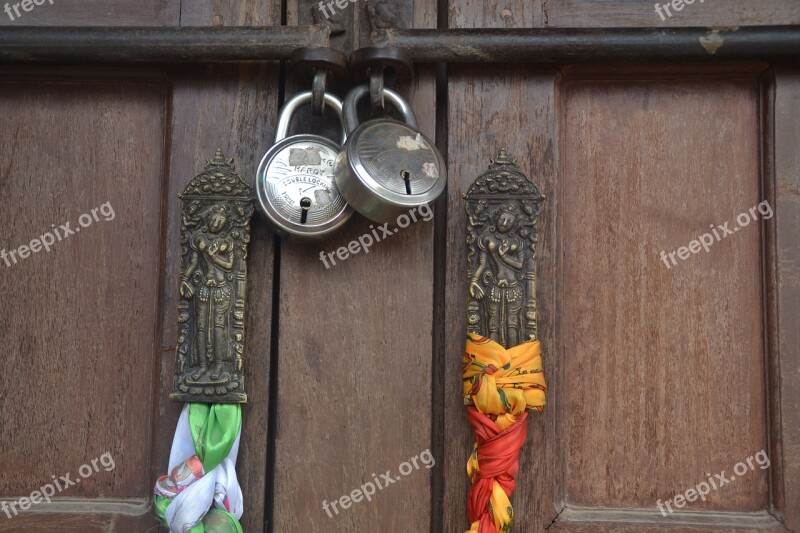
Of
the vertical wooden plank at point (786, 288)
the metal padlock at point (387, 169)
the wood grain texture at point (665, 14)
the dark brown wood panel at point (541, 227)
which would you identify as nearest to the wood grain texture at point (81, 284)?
the metal padlock at point (387, 169)

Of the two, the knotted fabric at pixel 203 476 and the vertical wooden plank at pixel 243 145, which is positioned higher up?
the vertical wooden plank at pixel 243 145

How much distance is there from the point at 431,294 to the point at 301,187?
0.20 metres

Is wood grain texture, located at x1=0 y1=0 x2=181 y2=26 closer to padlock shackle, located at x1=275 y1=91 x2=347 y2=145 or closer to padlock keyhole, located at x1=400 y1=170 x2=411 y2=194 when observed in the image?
padlock shackle, located at x1=275 y1=91 x2=347 y2=145

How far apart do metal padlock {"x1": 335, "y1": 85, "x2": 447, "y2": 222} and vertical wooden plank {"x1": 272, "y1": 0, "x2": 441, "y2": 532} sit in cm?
7

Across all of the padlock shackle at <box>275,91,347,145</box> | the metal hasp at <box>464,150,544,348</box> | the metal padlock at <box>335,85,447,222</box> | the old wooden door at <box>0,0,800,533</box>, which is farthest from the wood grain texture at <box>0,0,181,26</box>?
the metal hasp at <box>464,150,544,348</box>

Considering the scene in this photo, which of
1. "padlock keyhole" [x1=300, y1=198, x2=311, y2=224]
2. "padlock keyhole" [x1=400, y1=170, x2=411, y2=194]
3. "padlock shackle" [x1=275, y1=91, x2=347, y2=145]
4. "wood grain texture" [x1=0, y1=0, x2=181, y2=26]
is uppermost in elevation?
"wood grain texture" [x1=0, y1=0, x2=181, y2=26]

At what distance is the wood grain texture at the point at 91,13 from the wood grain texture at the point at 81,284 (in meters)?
0.08

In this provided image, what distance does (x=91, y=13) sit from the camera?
0.93m

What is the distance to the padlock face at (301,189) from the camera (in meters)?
0.84

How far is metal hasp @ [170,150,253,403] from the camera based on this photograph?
2.73ft

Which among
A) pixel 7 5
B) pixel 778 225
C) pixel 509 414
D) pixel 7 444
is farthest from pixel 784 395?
pixel 7 5

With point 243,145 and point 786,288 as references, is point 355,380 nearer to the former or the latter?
point 243,145

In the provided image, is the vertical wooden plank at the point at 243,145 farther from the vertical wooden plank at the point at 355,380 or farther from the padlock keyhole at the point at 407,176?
the padlock keyhole at the point at 407,176

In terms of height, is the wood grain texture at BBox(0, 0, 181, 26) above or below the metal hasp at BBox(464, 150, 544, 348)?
above
